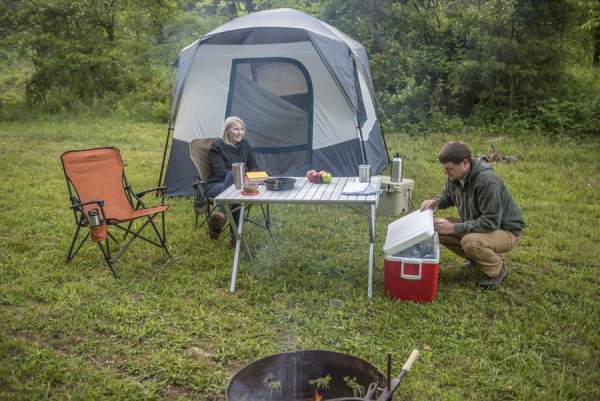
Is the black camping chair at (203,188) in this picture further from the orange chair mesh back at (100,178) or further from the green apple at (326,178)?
the green apple at (326,178)

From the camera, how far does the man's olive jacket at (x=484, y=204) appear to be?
3176 millimetres

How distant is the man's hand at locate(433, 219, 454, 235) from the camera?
10.6ft

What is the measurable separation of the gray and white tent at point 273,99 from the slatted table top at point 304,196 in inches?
79.9

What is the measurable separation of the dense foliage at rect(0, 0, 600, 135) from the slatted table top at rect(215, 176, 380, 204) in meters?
5.76

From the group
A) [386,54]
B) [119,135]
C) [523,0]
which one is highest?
[523,0]

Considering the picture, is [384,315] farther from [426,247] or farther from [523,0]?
[523,0]

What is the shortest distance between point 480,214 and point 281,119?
3147 mm

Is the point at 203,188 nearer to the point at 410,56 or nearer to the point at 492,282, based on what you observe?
the point at 492,282

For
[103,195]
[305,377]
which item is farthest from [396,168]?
[305,377]

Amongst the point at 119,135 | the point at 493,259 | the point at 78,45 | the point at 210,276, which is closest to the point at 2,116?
the point at 78,45

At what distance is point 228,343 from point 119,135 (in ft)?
23.3

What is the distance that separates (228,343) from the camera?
9.28 ft

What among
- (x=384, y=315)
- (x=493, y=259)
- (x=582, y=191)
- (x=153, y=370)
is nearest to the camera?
(x=153, y=370)

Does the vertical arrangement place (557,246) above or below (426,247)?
below
